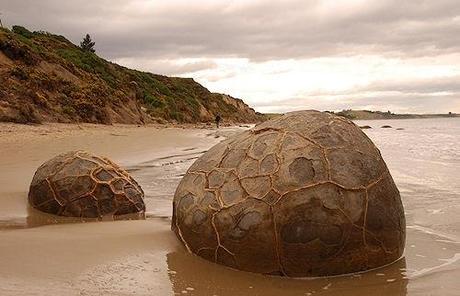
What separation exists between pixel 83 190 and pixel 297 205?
2636mm

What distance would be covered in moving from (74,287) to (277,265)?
1249mm

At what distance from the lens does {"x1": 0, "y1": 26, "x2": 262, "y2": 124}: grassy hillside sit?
1745cm

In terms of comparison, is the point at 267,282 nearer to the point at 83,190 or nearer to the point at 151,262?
the point at 151,262

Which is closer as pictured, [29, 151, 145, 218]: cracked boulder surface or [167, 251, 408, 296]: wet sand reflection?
[167, 251, 408, 296]: wet sand reflection

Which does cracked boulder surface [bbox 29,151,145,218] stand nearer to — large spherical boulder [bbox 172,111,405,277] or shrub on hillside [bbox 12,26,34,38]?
large spherical boulder [bbox 172,111,405,277]

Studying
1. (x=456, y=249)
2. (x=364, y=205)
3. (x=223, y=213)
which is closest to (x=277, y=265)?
(x=223, y=213)

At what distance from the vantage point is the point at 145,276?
3.18 meters

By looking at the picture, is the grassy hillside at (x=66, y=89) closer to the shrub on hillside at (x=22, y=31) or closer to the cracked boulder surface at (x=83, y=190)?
the shrub on hillside at (x=22, y=31)

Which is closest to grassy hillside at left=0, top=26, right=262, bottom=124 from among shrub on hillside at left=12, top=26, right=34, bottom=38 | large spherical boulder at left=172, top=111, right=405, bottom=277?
shrub on hillside at left=12, top=26, right=34, bottom=38

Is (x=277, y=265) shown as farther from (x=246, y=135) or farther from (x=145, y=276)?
(x=246, y=135)

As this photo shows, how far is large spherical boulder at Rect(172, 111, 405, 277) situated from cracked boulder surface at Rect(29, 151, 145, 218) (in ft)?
5.03

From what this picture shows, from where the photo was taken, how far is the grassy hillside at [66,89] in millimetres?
17453

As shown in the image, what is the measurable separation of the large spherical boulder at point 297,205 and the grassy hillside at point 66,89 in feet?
42.0

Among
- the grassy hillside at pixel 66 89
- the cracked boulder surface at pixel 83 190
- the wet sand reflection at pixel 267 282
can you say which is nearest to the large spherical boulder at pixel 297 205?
the wet sand reflection at pixel 267 282
